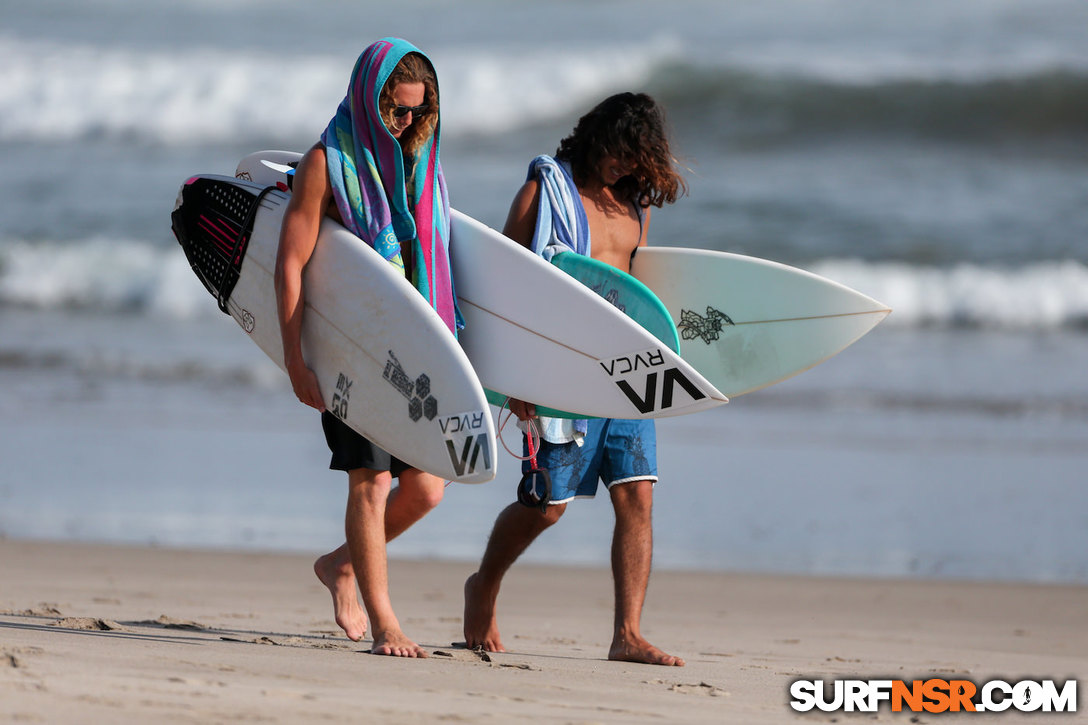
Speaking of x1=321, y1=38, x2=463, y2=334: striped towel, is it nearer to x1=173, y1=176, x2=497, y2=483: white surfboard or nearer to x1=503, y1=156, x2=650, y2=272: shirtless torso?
x1=173, y1=176, x2=497, y2=483: white surfboard

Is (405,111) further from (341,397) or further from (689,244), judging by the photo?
(689,244)

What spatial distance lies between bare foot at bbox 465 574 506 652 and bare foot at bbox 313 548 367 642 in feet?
1.05

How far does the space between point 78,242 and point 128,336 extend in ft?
10.9

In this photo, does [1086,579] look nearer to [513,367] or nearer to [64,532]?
[513,367]

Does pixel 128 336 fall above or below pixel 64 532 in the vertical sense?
above

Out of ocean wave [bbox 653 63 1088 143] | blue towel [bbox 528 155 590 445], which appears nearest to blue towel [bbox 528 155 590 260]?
blue towel [bbox 528 155 590 445]

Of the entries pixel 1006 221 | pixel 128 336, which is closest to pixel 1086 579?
pixel 128 336

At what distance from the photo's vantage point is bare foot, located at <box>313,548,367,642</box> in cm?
340

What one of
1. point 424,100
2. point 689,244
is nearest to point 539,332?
point 424,100

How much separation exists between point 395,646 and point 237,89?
15923 millimetres

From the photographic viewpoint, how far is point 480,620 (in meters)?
3.56

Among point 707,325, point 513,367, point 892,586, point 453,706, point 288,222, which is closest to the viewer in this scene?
point 453,706

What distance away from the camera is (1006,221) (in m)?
13.5

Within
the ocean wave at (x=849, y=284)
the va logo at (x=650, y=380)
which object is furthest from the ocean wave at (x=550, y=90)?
the va logo at (x=650, y=380)
